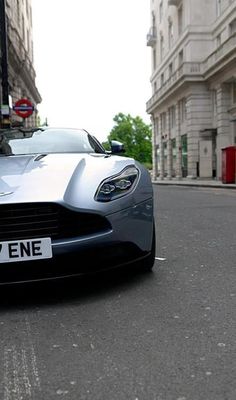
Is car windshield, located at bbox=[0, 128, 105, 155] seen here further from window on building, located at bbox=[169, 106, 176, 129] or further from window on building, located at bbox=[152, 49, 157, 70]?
window on building, located at bbox=[152, 49, 157, 70]

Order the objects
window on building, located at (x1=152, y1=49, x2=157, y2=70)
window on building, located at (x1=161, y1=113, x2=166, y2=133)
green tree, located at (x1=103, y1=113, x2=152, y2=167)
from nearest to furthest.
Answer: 1. window on building, located at (x1=161, y1=113, x2=166, y2=133)
2. window on building, located at (x1=152, y1=49, x2=157, y2=70)
3. green tree, located at (x1=103, y1=113, x2=152, y2=167)

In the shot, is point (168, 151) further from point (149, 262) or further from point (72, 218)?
point (72, 218)

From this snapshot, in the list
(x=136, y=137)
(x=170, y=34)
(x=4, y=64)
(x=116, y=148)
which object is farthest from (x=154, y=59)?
(x=116, y=148)

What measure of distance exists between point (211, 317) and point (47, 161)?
75.4 inches

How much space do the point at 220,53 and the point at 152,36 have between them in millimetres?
21381

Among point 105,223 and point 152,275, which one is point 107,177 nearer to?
point 105,223

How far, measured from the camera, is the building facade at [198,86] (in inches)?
1293

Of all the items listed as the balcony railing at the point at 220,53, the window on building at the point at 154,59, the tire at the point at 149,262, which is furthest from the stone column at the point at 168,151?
the tire at the point at 149,262

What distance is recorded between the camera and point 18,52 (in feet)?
114

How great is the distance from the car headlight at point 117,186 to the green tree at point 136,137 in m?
85.8

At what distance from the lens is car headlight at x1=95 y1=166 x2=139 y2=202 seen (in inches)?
145

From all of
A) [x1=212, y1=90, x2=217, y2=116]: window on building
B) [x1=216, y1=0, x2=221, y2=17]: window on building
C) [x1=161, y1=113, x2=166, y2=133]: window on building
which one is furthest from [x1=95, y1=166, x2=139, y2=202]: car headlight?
[x1=161, y1=113, x2=166, y2=133]: window on building

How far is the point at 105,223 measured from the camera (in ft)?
11.8

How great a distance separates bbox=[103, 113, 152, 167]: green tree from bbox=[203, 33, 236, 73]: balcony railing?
179ft
